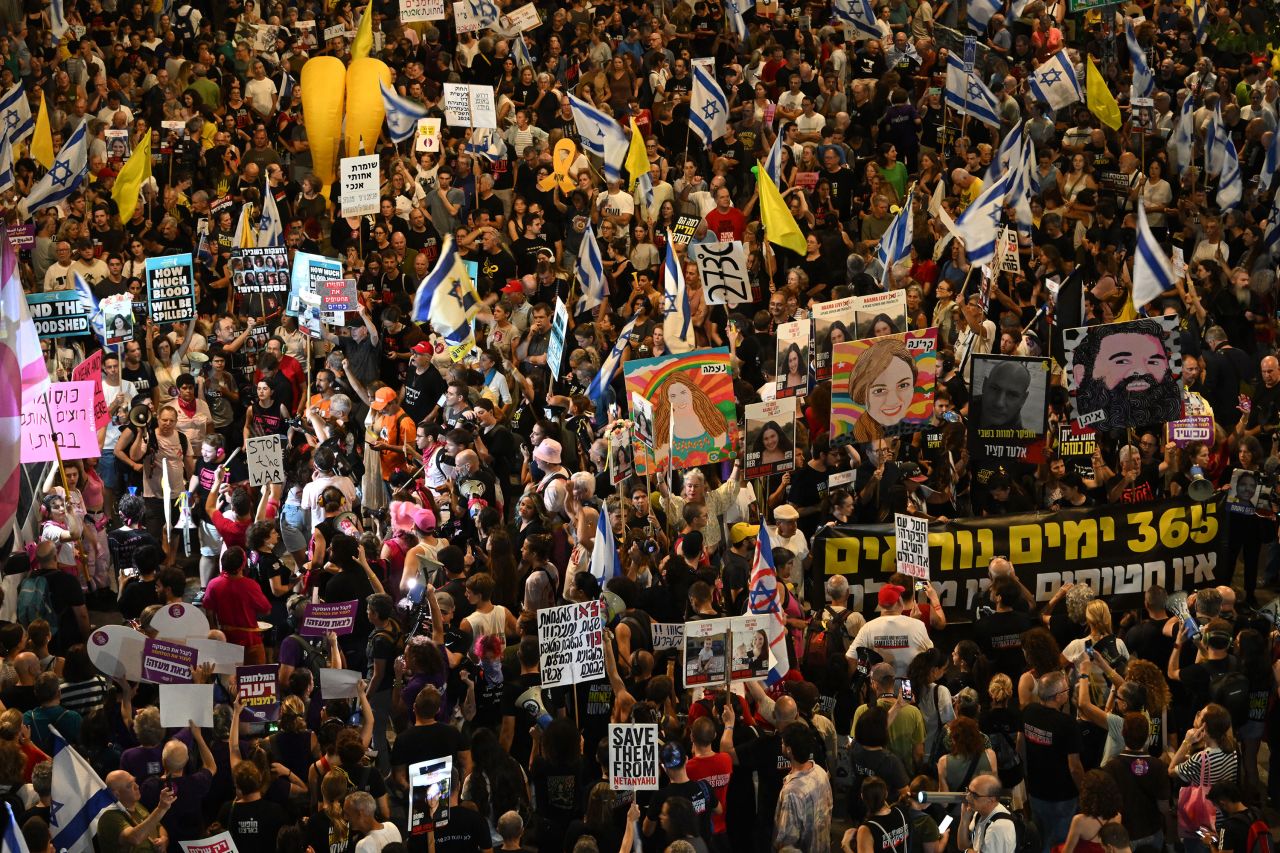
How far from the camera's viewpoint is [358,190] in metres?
21.7

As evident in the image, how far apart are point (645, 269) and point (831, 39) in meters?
6.29

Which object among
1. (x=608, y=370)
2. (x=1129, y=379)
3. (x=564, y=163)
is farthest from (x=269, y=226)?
(x=1129, y=379)

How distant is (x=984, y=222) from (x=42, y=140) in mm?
10774

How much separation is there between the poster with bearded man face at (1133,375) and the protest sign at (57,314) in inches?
357

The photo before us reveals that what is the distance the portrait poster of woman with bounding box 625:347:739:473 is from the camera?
15758 mm

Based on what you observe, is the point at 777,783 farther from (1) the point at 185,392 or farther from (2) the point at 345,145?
(2) the point at 345,145

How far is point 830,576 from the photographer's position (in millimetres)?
15531

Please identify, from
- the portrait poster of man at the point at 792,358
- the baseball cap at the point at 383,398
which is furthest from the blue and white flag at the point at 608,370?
the baseball cap at the point at 383,398

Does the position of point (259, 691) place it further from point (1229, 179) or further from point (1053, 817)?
point (1229, 179)

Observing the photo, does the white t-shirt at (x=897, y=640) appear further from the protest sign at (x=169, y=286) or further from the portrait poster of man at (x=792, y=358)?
the protest sign at (x=169, y=286)

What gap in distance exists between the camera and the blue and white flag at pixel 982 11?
1063 inches

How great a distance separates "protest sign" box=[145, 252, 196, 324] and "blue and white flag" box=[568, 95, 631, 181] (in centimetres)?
485

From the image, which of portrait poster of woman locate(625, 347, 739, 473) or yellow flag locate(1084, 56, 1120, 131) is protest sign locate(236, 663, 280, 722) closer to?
portrait poster of woman locate(625, 347, 739, 473)

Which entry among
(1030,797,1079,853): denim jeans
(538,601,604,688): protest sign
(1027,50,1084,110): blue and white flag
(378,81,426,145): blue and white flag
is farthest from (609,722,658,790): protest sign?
(1027,50,1084,110): blue and white flag
